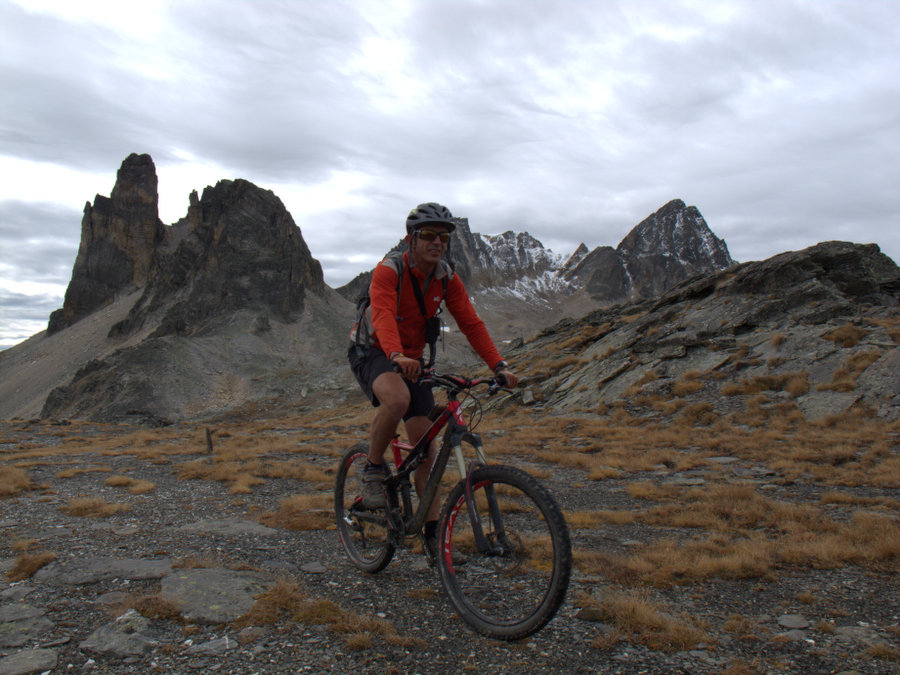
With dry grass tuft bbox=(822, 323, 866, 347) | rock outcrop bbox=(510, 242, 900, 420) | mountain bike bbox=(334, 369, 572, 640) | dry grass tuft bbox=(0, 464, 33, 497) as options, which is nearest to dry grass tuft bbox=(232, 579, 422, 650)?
mountain bike bbox=(334, 369, 572, 640)

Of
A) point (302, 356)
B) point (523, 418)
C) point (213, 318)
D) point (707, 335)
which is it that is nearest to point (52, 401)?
point (213, 318)

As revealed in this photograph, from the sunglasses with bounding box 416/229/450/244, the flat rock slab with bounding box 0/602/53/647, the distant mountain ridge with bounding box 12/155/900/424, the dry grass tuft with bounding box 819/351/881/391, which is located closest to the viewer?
the flat rock slab with bounding box 0/602/53/647

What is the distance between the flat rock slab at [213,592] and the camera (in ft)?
13.8

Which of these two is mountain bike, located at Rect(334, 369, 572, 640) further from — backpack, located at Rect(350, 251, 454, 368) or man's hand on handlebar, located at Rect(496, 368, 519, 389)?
backpack, located at Rect(350, 251, 454, 368)

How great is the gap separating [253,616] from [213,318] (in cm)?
10956

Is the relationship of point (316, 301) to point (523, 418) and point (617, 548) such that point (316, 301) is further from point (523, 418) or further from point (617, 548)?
point (617, 548)

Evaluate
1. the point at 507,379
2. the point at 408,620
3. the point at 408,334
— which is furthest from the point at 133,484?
the point at 507,379

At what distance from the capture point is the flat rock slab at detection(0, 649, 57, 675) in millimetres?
3324

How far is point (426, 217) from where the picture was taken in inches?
191

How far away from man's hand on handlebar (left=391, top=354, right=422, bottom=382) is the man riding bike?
23 centimetres

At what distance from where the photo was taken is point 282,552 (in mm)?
5977

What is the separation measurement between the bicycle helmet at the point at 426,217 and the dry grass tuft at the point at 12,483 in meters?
9.33

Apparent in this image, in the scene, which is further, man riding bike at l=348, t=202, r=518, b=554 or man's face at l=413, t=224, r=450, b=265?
man's face at l=413, t=224, r=450, b=265

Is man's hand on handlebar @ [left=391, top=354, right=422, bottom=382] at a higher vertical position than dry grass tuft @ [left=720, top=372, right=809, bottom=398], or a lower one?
higher
